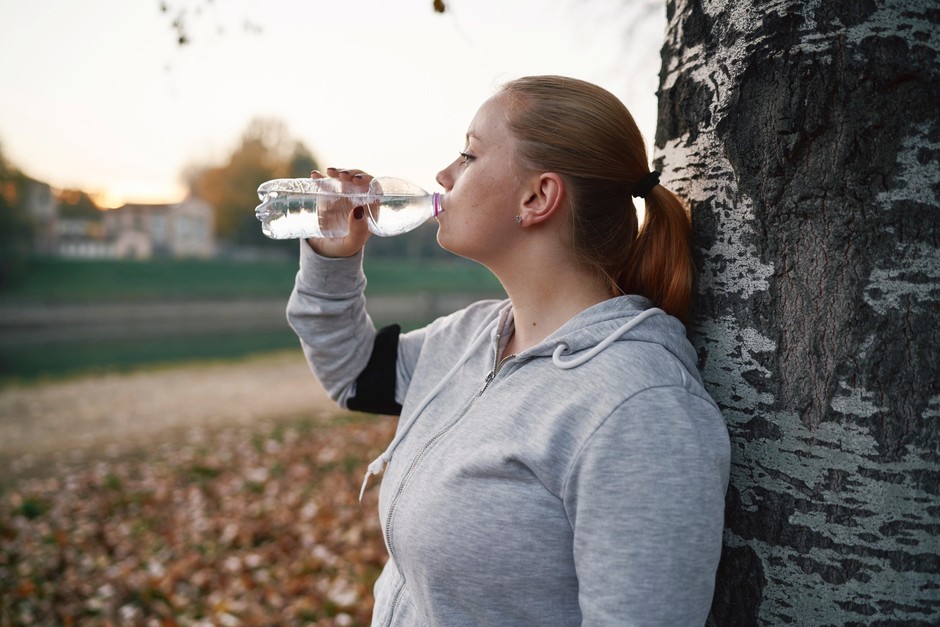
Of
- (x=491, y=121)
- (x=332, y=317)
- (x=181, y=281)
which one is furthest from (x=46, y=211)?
(x=491, y=121)

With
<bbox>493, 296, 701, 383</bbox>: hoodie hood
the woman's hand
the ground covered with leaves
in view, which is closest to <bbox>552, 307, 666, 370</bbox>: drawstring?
<bbox>493, 296, 701, 383</bbox>: hoodie hood

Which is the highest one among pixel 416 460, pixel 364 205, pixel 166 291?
pixel 364 205

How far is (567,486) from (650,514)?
16 cm

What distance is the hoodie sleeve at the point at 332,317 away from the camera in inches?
77.7

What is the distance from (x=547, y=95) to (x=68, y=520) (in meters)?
5.37

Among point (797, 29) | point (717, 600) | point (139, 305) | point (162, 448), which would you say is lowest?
point (139, 305)

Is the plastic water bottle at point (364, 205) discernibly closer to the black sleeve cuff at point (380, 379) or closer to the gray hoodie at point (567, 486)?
the black sleeve cuff at point (380, 379)

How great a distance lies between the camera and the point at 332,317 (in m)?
2.00

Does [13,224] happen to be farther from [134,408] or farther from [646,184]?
[646,184]

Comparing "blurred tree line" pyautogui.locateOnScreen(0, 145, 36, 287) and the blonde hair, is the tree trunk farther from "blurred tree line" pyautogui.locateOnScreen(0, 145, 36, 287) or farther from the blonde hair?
"blurred tree line" pyautogui.locateOnScreen(0, 145, 36, 287)

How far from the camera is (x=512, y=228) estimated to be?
1.57m

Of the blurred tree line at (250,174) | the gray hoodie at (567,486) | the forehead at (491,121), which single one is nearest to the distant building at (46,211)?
the blurred tree line at (250,174)

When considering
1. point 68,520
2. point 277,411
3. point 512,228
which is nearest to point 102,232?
point 277,411

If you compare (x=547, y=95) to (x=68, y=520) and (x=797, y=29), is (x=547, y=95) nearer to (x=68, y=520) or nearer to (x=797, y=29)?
(x=797, y=29)
